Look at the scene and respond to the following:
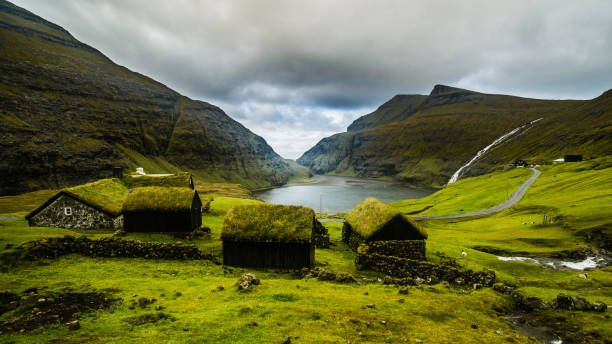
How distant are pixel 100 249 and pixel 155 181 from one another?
27.3 meters

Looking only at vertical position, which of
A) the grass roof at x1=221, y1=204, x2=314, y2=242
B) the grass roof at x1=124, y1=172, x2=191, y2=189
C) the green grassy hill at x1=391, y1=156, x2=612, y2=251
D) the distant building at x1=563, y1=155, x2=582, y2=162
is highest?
the distant building at x1=563, y1=155, x2=582, y2=162

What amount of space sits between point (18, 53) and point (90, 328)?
28855 centimetres

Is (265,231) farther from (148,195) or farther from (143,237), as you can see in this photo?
(148,195)

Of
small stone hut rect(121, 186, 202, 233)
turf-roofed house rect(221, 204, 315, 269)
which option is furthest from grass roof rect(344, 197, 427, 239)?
small stone hut rect(121, 186, 202, 233)

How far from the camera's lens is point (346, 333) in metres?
11.2

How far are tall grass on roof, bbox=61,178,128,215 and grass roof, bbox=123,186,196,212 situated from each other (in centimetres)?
704

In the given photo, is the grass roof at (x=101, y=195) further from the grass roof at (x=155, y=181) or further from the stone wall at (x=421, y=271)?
the stone wall at (x=421, y=271)

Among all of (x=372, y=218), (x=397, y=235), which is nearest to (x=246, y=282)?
(x=372, y=218)

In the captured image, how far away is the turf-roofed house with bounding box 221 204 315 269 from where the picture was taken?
2297 cm

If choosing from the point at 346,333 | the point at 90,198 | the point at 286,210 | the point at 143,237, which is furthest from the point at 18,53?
the point at 346,333

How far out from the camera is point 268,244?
912 inches

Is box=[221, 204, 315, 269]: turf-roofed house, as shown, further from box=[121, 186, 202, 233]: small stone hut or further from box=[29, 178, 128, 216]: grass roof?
box=[29, 178, 128, 216]: grass roof

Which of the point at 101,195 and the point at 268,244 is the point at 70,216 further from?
the point at 268,244

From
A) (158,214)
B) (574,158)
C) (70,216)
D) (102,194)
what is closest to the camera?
(158,214)
